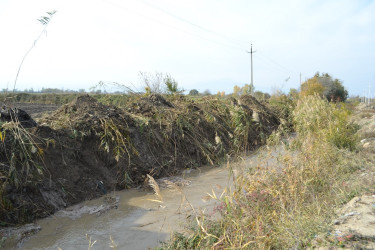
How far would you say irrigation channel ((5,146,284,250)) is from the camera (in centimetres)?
383

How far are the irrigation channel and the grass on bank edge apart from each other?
0.85 ft

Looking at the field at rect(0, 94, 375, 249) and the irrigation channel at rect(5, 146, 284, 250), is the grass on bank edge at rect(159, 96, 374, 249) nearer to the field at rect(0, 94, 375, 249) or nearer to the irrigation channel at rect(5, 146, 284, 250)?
the field at rect(0, 94, 375, 249)

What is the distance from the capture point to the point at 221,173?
6.98 m

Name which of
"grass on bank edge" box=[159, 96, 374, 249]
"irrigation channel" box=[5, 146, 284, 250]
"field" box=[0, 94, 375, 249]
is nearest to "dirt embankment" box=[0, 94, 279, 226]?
"field" box=[0, 94, 375, 249]

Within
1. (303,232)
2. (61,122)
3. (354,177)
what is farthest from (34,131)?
(354,177)

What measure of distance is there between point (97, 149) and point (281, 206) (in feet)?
12.5

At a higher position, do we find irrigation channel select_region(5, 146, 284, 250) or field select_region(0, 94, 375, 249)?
field select_region(0, 94, 375, 249)

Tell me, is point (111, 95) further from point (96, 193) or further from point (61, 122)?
point (96, 193)

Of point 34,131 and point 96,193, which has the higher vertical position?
point 34,131

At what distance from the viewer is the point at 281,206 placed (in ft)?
11.1

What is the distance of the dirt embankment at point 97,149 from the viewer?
4.56 metres

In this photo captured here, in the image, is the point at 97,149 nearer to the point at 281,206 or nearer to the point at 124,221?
the point at 124,221

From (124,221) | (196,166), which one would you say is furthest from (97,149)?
(196,166)

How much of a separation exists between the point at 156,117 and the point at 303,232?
17.8ft
